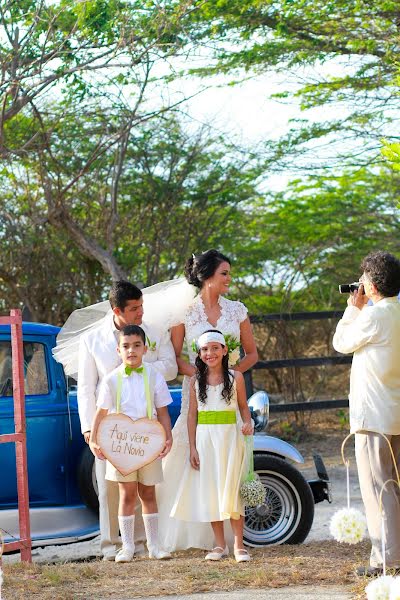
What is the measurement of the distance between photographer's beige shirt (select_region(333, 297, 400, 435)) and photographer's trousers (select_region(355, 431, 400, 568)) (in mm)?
92

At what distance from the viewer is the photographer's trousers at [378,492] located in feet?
18.8

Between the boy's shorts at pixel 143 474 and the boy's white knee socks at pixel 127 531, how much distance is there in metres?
0.24

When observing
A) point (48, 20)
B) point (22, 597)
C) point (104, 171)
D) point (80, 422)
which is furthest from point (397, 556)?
point (104, 171)

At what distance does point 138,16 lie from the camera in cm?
1132

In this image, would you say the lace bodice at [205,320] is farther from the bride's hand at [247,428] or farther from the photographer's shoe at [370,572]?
the photographer's shoe at [370,572]

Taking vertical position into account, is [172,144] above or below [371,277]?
above

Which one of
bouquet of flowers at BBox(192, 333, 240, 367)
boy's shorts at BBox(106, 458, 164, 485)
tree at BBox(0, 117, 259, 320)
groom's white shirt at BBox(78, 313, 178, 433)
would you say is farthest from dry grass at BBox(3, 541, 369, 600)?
Answer: tree at BBox(0, 117, 259, 320)

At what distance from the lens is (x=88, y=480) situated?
7.30 metres

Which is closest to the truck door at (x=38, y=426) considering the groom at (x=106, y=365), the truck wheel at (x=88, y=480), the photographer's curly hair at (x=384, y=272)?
the truck wheel at (x=88, y=480)

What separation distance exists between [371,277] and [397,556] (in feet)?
5.10

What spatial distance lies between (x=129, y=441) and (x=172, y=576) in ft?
3.23

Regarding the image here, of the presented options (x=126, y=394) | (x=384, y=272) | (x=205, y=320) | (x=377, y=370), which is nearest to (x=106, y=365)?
(x=126, y=394)

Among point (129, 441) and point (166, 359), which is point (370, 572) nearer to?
point (129, 441)

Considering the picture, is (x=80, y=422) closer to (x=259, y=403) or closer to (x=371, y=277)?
(x=259, y=403)
